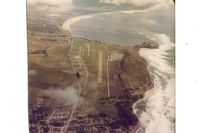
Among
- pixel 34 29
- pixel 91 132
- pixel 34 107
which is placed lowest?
pixel 91 132

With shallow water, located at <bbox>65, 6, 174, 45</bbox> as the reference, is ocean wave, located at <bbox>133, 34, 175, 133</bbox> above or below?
below

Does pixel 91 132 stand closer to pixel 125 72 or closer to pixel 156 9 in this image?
pixel 125 72

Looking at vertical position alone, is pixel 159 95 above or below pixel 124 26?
below

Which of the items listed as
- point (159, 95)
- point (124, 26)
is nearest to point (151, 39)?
point (124, 26)

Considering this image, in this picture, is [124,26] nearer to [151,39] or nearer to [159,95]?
[151,39]

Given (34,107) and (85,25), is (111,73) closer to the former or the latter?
(85,25)

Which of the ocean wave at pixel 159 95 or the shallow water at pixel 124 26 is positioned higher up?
the shallow water at pixel 124 26
